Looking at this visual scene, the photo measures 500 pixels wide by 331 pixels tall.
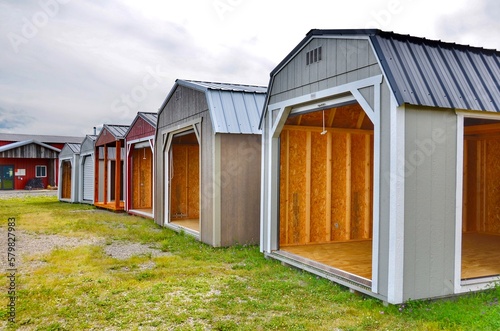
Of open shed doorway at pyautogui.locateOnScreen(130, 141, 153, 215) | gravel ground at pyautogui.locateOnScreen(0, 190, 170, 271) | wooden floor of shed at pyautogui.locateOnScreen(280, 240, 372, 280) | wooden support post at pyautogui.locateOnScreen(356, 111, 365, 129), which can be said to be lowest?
gravel ground at pyautogui.locateOnScreen(0, 190, 170, 271)

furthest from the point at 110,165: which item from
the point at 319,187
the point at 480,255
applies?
the point at 480,255

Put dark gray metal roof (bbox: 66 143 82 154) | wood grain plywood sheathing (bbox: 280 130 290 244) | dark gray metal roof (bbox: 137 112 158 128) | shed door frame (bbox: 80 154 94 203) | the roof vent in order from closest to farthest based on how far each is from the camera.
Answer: the roof vent → wood grain plywood sheathing (bbox: 280 130 290 244) → dark gray metal roof (bbox: 137 112 158 128) → shed door frame (bbox: 80 154 94 203) → dark gray metal roof (bbox: 66 143 82 154)

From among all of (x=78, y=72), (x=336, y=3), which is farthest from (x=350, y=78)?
(x=78, y=72)

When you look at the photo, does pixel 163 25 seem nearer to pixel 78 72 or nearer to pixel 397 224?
pixel 78 72

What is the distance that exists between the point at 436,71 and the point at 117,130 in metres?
13.6

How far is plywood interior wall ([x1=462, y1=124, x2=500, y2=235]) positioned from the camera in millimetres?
9227

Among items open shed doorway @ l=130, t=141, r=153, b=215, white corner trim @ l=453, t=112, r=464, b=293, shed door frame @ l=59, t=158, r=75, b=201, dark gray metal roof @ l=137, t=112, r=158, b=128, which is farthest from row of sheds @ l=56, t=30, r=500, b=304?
shed door frame @ l=59, t=158, r=75, b=201

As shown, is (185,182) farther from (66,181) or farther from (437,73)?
(66,181)

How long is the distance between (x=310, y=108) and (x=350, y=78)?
1.13 m

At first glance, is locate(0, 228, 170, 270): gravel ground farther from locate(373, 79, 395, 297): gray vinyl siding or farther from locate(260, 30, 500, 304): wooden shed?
locate(373, 79, 395, 297): gray vinyl siding

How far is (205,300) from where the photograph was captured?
16.4 ft

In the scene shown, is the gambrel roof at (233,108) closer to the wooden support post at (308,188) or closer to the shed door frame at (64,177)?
the wooden support post at (308,188)

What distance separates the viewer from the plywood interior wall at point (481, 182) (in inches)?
363

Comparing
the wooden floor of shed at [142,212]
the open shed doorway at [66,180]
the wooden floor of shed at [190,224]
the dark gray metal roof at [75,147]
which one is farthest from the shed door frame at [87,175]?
the wooden floor of shed at [190,224]
